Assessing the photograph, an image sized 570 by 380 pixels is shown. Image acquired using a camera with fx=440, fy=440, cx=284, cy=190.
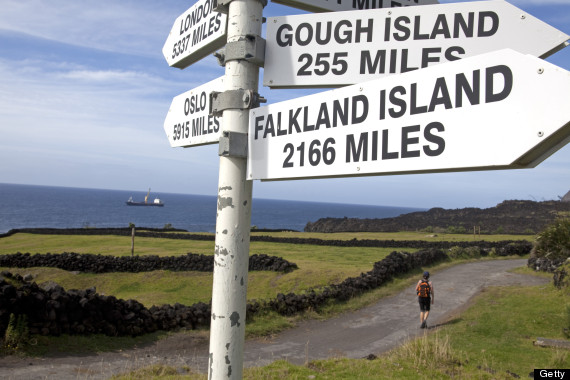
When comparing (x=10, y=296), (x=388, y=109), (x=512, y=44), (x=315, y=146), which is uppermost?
(x=512, y=44)

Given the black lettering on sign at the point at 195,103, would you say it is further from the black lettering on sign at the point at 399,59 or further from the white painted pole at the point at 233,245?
the black lettering on sign at the point at 399,59

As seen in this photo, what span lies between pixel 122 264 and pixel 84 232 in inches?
748

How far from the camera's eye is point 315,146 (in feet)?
7.30

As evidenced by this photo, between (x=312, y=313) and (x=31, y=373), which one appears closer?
(x=31, y=373)

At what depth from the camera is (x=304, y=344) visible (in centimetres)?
1040

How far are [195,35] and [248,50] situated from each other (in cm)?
89

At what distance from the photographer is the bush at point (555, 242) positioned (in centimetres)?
2005

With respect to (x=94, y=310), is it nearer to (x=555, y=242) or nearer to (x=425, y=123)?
(x=425, y=123)

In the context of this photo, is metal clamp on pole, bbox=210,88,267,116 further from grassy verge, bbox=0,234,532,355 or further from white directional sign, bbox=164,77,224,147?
grassy verge, bbox=0,234,532,355

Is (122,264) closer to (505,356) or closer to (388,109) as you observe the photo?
(505,356)

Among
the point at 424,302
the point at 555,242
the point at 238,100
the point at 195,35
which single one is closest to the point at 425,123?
the point at 238,100

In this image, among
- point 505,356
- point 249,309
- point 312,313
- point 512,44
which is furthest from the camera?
point 312,313

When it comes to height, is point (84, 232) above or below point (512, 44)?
below

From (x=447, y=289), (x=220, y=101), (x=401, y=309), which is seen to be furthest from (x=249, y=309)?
(x=220, y=101)
